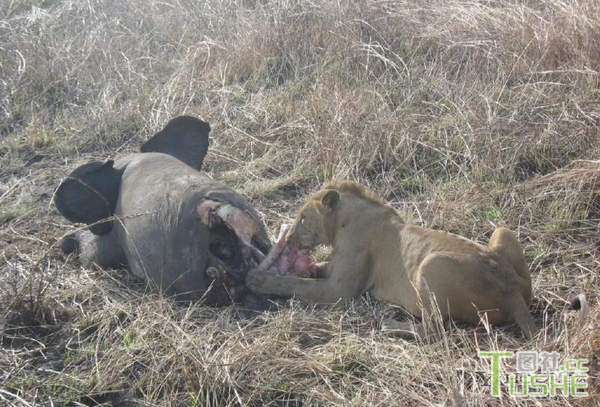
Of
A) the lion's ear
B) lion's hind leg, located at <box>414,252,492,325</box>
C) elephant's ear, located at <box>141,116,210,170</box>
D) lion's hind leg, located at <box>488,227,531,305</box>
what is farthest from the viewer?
elephant's ear, located at <box>141,116,210,170</box>

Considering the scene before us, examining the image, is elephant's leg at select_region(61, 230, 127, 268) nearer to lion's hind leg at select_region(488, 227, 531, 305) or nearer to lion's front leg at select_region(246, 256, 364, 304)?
lion's front leg at select_region(246, 256, 364, 304)

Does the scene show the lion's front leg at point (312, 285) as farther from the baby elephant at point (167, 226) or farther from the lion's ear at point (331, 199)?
the lion's ear at point (331, 199)

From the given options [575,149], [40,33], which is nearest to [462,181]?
[575,149]

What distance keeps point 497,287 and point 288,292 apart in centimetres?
136

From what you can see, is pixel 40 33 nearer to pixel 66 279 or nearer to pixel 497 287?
pixel 66 279

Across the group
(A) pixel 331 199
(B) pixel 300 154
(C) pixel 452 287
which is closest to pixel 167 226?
(A) pixel 331 199

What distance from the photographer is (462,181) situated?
22.2 feet

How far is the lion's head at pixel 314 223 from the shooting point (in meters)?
5.64

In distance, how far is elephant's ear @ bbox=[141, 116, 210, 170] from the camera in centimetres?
664

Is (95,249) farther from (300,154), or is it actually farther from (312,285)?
(300,154)

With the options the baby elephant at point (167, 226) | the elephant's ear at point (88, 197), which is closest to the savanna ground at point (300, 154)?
the baby elephant at point (167, 226)

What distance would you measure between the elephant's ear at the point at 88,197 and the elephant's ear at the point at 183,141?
2.29 feet

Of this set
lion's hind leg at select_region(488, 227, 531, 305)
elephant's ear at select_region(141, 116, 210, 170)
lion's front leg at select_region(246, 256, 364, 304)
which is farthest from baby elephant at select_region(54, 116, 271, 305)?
lion's hind leg at select_region(488, 227, 531, 305)

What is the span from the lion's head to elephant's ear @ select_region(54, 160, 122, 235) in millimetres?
1374
